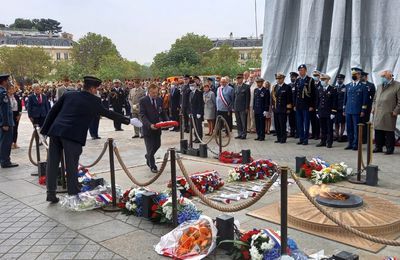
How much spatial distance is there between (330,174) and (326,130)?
14.3ft

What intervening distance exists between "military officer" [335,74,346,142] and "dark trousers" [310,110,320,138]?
2.06 feet

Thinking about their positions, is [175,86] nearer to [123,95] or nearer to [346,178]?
[123,95]

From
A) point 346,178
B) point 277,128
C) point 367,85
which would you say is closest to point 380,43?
point 367,85

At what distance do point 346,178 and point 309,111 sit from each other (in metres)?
4.42

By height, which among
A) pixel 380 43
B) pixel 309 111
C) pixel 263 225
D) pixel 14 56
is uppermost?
pixel 14 56

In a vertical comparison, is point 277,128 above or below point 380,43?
below

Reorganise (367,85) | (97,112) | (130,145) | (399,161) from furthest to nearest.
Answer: (130,145), (367,85), (399,161), (97,112)

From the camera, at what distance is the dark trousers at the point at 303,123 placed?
12016mm

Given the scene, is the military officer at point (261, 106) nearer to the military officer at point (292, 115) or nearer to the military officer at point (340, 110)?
the military officer at point (292, 115)

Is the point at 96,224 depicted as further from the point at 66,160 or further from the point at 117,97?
the point at 117,97

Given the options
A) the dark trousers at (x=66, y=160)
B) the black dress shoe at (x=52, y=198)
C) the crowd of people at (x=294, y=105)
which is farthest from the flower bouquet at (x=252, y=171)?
the black dress shoe at (x=52, y=198)

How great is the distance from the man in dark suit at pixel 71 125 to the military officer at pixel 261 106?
7189mm

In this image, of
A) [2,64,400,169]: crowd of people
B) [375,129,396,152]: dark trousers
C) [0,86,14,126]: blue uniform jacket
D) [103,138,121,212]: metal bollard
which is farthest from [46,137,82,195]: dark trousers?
[375,129,396,152]: dark trousers

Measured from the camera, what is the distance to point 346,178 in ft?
25.8
